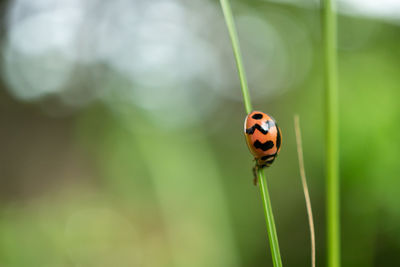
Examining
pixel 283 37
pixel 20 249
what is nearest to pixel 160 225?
pixel 20 249

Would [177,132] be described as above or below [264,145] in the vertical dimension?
above

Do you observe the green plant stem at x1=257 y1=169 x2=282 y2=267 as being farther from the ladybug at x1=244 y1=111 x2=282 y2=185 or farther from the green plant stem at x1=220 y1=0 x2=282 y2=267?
the ladybug at x1=244 y1=111 x2=282 y2=185

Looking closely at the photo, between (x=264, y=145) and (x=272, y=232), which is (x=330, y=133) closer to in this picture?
(x=272, y=232)

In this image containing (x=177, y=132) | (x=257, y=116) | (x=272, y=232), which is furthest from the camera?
(x=177, y=132)

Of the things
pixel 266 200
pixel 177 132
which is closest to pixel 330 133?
pixel 266 200

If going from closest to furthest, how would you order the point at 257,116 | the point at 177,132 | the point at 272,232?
the point at 272,232
the point at 257,116
the point at 177,132

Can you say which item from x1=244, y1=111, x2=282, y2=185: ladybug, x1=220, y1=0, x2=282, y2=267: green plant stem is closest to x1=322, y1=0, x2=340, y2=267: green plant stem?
x1=220, y1=0, x2=282, y2=267: green plant stem

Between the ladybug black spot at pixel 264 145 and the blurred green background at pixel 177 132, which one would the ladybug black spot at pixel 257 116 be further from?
the blurred green background at pixel 177 132

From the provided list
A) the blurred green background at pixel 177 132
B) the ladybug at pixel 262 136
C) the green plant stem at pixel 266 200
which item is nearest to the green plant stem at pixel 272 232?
the green plant stem at pixel 266 200
